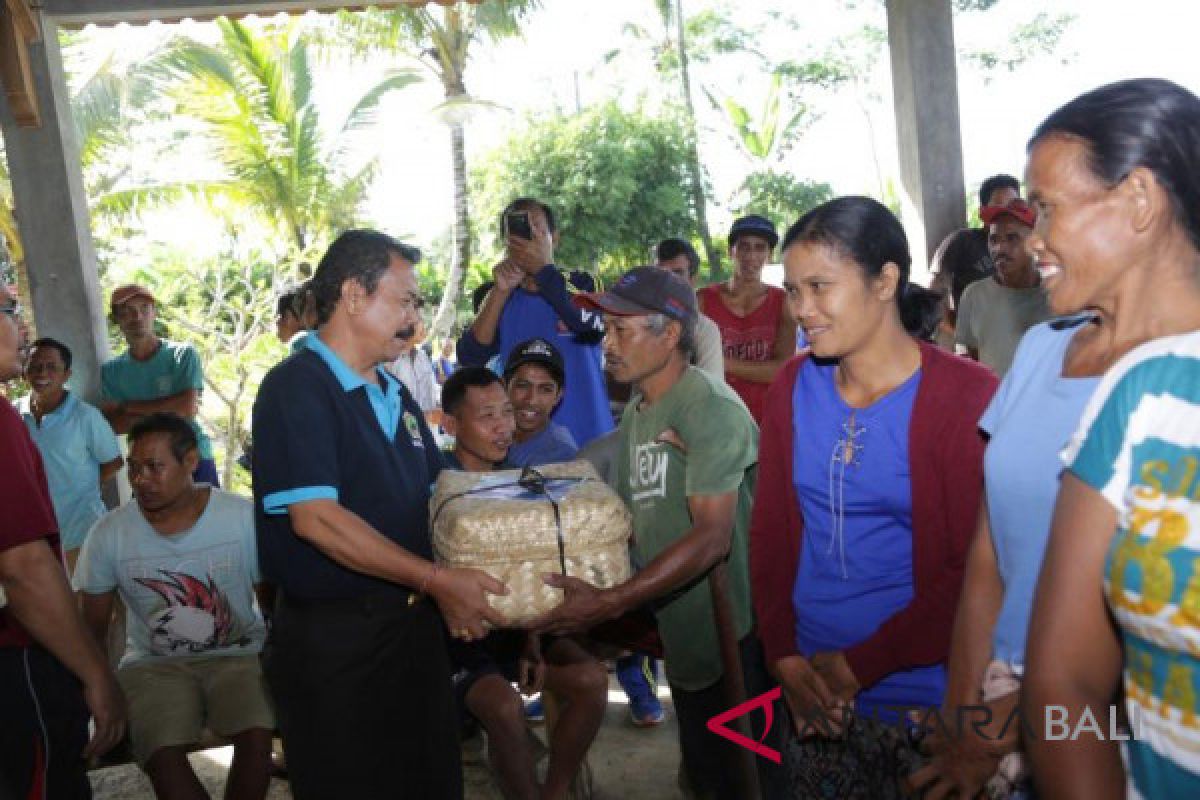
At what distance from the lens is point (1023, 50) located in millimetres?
33719

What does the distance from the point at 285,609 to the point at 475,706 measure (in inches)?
49.8

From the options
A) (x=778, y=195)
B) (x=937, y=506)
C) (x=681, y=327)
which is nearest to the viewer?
(x=937, y=506)

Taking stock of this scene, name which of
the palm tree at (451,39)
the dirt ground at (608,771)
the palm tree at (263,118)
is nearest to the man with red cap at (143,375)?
the dirt ground at (608,771)

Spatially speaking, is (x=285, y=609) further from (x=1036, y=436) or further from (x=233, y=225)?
(x=233, y=225)

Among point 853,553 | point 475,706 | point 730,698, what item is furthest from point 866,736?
point 475,706

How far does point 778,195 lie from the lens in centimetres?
2755

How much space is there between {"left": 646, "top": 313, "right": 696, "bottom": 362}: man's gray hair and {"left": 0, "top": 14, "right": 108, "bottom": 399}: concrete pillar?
174 inches

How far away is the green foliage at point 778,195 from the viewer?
27.5 m

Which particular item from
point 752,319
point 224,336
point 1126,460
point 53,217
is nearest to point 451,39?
point 224,336

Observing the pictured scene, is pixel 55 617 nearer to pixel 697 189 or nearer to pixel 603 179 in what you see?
pixel 603 179

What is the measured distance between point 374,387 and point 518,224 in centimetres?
208

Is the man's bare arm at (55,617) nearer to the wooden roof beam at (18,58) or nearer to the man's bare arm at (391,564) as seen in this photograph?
the man's bare arm at (391,564)

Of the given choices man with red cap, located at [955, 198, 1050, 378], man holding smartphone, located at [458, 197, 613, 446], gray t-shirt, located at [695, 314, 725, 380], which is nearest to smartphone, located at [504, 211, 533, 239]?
man holding smartphone, located at [458, 197, 613, 446]

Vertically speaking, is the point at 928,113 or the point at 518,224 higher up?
the point at 928,113
